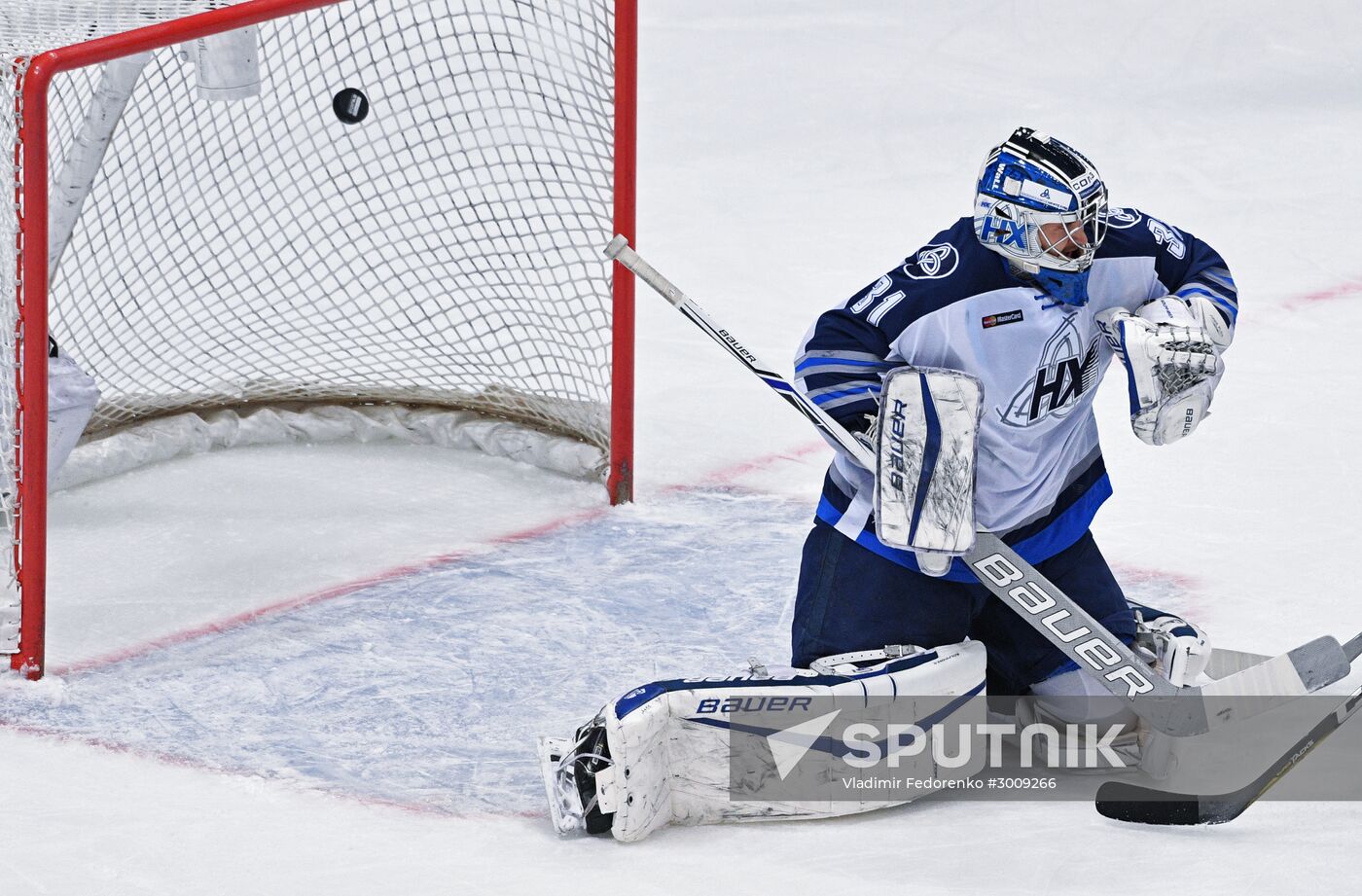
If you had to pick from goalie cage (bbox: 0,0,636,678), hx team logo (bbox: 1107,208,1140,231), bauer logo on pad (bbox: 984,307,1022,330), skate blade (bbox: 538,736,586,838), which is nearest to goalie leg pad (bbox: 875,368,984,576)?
bauer logo on pad (bbox: 984,307,1022,330)

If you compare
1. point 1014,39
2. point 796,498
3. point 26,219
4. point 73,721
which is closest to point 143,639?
point 73,721

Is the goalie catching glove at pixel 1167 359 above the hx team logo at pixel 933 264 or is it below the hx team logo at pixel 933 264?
below

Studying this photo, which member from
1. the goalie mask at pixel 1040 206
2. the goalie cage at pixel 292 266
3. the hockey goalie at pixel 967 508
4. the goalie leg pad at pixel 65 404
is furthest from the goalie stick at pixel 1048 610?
the goalie leg pad at pixel 65 404

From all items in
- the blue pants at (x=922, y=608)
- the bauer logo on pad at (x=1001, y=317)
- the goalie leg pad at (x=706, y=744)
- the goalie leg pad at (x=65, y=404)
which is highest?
the bauer logo on pad at (x=1001, y=317)

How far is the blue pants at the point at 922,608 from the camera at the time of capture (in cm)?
296

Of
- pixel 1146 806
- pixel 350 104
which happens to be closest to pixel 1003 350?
pixel 1146 806

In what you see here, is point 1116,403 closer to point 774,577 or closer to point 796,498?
point 796,498

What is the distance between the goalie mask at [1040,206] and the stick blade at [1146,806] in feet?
2.36

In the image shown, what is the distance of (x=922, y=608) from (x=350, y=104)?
4.90ft

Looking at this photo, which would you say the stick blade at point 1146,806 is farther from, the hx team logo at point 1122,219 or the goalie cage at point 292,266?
the goalie cage at point 292,266

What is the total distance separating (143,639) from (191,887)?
0.95 meters

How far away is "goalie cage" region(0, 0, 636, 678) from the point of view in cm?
321

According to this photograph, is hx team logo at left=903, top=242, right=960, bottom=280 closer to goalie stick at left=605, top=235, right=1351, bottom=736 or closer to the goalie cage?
goalie stick at left=605, top=235, right=1351, bottom=736

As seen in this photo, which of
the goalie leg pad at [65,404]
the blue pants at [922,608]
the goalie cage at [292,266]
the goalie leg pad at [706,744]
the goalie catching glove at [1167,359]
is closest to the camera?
the goalie leg pad at [706,744]
